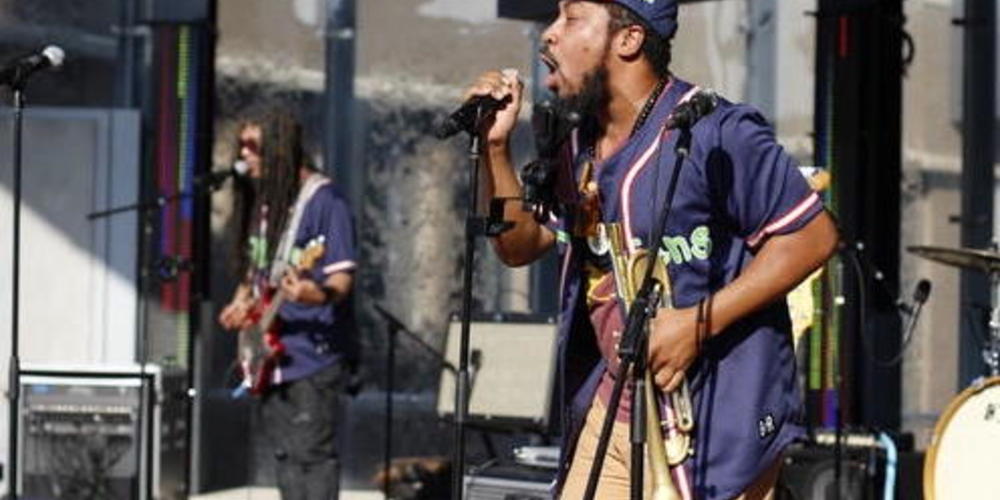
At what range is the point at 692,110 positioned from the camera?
4070 mm

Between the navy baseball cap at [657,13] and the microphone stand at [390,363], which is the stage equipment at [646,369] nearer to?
the navy baseball cap at [657,13]

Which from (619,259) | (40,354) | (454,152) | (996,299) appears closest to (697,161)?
(619,259)

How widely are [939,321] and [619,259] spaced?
5.00 m

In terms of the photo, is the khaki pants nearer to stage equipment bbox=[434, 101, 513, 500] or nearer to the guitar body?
stage equipment bbox=[434, 101, 513, 500]

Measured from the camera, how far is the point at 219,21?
1016cm

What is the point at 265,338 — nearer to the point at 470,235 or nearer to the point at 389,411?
the point at 389,411

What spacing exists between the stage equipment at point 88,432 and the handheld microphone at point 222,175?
859 mm

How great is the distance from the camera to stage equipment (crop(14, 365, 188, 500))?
29.4 ft

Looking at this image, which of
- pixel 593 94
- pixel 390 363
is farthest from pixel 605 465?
pixel 390 363

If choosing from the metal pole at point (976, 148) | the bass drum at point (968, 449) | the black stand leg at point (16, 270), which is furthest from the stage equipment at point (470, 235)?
the metal pole at point (976, 148)

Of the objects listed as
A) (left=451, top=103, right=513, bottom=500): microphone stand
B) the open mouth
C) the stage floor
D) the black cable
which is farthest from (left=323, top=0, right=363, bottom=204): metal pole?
the open mouth

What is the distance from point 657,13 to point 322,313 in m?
4.11

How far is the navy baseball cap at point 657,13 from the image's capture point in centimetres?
428

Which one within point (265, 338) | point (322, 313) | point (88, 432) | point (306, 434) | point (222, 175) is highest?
point (222, 175)
